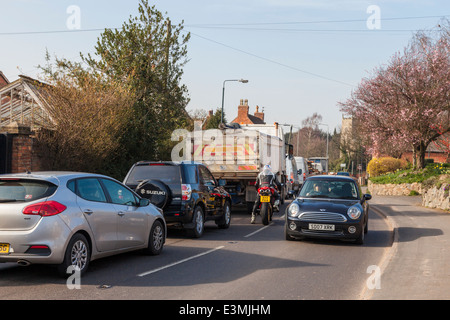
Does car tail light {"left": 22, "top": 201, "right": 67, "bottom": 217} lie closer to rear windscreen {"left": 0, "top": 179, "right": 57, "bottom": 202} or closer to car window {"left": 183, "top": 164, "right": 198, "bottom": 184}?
rear windscreen {"left": 0, "top": 179, "right": 57, "bottom": 202}

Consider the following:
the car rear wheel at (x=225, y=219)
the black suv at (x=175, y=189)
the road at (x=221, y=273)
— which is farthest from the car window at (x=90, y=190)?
the car rear wheel at (x=225, y=219)

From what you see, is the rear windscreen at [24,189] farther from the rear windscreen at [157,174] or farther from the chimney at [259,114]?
the chimney at [259,114]

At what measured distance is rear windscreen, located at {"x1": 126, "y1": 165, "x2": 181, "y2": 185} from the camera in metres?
12.0

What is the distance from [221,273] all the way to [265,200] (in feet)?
23.6

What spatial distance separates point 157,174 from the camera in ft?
39.7

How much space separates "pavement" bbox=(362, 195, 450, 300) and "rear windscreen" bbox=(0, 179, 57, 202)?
184 inches

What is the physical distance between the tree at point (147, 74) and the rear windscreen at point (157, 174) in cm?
773

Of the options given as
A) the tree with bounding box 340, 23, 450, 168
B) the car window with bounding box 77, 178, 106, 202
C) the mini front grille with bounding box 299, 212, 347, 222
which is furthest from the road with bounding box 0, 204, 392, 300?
A: the tree with bounding box 340, 23, 450, 168

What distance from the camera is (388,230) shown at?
1500 cm

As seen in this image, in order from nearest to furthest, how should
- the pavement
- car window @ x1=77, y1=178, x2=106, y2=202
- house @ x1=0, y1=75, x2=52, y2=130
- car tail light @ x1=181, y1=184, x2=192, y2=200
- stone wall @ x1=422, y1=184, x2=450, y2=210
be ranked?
the pavement
car window @ x1=77, y1=178, x2=106, y2=202
car tail light @ x1=181, y1=184, x2=192, y2=200
house @ x1=0, y1=75, x2=52, y2=130
stone wall @ x1=422, y1=184, x2=450, y2=210

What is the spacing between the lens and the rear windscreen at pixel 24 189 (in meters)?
7.30
